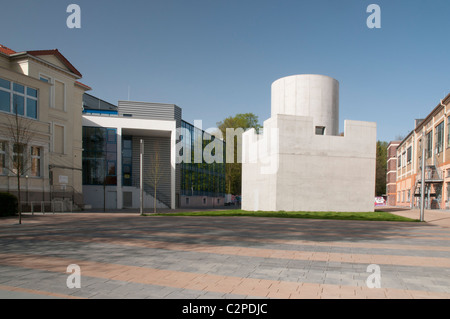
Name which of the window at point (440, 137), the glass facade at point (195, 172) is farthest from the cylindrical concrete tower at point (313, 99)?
the glass facade at point (195, 172)

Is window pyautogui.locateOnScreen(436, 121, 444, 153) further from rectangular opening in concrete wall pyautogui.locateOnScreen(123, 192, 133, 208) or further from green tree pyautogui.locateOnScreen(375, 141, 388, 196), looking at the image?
green tree pyautogui.locateOnScreen(375, 141, 388, 196)

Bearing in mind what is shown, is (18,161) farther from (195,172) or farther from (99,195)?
(195,172)

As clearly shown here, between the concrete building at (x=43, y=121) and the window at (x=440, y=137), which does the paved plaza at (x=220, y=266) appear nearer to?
the concrete building at (x=43, y=121)

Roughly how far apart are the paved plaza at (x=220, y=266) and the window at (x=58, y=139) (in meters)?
20.7

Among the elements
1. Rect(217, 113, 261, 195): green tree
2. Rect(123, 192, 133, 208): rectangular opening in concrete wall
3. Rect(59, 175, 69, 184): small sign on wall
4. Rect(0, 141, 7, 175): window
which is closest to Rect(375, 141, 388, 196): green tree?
Rect(217, 113, 261, 195): green tree

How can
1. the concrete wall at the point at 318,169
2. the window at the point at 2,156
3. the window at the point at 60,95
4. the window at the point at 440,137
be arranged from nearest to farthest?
1. the window at the point at 2,156
2. the concrete wall at the point at 318,169
3. the window at the point at 60,95
4. the window at the point at 440,137

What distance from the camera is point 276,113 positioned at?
102ft

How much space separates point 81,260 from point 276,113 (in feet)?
83.8

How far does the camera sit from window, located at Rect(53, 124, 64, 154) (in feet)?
98.5

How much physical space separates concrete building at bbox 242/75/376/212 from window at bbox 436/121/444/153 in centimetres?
1443

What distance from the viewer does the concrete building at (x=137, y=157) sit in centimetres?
3803

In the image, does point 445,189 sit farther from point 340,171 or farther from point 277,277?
point 277,277
